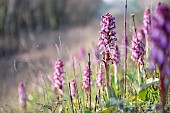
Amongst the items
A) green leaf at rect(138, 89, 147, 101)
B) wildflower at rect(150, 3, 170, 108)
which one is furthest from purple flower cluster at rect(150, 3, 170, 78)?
green leaf at rect(138, 89, 147, 101)

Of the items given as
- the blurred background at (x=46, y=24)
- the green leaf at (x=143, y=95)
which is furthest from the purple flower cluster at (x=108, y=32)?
the blurred background at (x=46, y=24)

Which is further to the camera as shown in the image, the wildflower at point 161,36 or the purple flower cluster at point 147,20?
the purple flower cluster at point 147,20

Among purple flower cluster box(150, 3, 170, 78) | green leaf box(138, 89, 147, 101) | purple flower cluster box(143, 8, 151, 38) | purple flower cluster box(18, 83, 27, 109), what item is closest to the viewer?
purple flower cluster box(150, 3, 170, 78)

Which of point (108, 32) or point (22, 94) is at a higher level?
point (108, 32)

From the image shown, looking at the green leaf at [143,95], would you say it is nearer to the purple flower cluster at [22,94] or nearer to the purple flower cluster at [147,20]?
the purple flower cluster at [147,20]

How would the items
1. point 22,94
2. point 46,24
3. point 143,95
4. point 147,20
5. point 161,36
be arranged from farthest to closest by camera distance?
point 46,24
point 22,94
point 147,20
point 143,95
point 161,36

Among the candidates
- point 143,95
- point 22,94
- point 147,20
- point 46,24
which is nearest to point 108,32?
point 143,95

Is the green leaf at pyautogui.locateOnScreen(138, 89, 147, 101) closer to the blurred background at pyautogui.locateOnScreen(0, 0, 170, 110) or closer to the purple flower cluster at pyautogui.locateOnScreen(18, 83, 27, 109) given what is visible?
the purple flower cluster at pyautogui.locateOnScreen(18, 83, 27, 109)

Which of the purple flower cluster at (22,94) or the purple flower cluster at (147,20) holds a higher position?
the purple flower cluster at (147,20)

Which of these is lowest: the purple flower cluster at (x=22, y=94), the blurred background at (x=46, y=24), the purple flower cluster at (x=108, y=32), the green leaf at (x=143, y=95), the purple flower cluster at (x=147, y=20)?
the green leaf at (x=143, y=95)

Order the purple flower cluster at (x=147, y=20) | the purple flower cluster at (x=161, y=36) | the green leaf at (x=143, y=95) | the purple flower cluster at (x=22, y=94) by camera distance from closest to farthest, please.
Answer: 1. the purple flower cluster at (x=161, y=36)
2. the green leaf at (x=143, y=95)
3. the purple flower cluster at (x=147, y=20)
4. the purple flower cluster at (x=22, y=94)

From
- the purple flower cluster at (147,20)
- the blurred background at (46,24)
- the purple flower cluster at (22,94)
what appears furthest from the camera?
the blurred background at (46,24)

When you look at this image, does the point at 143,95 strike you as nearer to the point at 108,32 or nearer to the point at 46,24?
the point at 108,32

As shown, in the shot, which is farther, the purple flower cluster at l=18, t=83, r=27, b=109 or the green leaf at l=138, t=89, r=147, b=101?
the purple flower cluster at l=18, t=83, r=27, b=109
